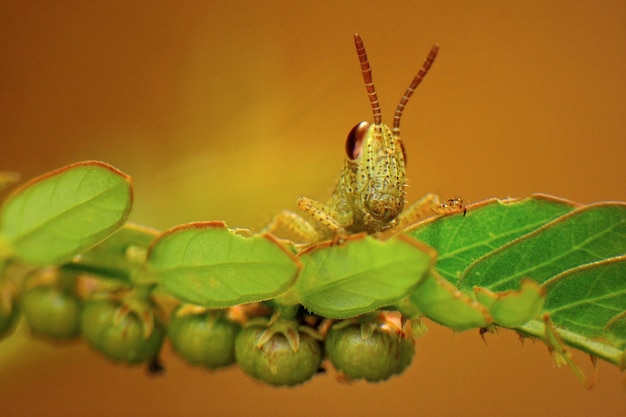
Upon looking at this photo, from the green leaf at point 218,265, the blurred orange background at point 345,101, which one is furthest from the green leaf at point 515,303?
the blurred orange background at point 345,101

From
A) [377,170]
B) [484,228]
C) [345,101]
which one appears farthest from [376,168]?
[345,101]

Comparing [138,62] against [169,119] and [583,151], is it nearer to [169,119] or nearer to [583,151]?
[169,119]

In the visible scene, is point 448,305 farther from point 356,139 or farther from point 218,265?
point 356,139

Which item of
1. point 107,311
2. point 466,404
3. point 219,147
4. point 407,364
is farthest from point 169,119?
point 407,364

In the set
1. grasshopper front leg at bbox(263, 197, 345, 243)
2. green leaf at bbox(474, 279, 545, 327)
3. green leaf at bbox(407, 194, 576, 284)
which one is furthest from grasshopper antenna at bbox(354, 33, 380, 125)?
green leaf at bbox(474, 279, 545, 327)

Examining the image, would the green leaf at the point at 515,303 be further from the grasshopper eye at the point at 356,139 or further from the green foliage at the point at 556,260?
the grasshopper eye at the point at 356,139

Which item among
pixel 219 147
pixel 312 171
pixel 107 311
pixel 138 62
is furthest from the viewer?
pixel 138 62

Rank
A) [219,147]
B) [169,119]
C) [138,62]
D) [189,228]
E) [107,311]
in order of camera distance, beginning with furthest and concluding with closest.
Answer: [138,62] → [169,119] → [219,147] → [107,311] → [189,228]
